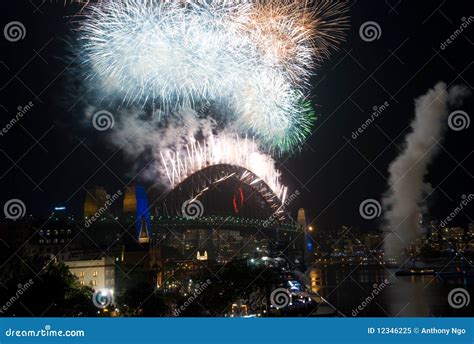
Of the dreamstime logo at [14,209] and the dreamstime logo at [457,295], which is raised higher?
the dreamstime logo at [457,295]

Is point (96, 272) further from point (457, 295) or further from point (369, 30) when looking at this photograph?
point (369, 30)
